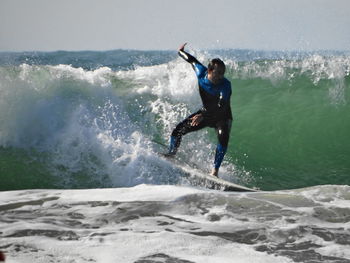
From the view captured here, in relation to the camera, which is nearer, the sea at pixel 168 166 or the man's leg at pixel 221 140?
the sea at pixel 168 166

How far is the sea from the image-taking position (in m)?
Answer: 4.42

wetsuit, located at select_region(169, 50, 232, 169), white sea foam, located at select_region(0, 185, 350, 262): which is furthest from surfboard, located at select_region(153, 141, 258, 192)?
white sea foam, located at select_region(0, 185, 350, 262)

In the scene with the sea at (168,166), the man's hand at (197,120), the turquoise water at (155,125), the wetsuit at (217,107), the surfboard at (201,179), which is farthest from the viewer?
the turquoise water at (155,125)

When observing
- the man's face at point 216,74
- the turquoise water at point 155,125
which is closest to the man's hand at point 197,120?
the man's face at point 216,74

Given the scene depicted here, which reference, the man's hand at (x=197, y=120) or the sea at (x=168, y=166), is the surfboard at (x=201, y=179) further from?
the man's hand at (x=197, y=120)

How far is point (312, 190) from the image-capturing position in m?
6.37

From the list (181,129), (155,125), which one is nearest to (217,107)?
(181,129)

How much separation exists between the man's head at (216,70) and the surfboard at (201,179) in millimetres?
1270

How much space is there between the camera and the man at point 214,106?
7.24 meters

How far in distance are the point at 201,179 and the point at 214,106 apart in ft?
3.40

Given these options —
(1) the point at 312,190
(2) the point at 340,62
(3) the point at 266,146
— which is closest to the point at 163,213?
(1) the point at 312,190

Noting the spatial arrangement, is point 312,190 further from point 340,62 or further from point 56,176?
point 340,62

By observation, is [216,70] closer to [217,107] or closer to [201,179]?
[217,107]

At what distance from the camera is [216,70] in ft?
23.4
